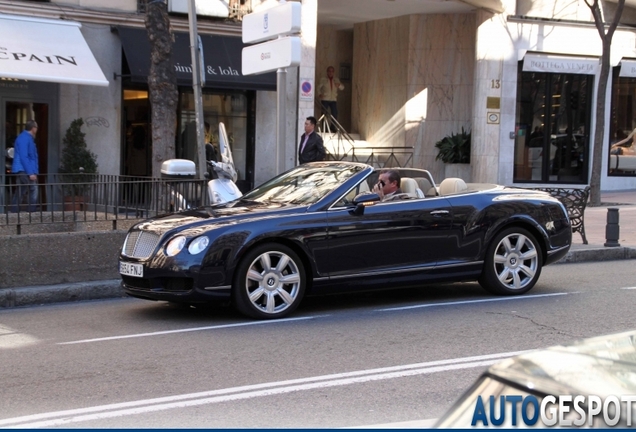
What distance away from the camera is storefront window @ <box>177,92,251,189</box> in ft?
66.7

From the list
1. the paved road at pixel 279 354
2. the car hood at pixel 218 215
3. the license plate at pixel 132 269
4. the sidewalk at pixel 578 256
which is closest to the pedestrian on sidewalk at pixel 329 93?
the sidewalk at pixel 578 256

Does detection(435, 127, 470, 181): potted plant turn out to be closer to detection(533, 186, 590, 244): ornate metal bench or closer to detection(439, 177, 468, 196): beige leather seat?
detection(533, 186, 590, 244): ornate metal bench

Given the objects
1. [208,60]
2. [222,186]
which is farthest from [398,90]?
[222,186]

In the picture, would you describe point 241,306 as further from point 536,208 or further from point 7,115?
point 7,115

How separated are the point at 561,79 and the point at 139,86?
11857 millimetres

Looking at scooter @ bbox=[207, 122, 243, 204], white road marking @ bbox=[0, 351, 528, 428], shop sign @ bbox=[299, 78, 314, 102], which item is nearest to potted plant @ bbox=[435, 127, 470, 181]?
shop sign @ bbox=[299, 78, 314, 102]

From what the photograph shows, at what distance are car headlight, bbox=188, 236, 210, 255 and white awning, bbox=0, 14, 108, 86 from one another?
32.2 feet

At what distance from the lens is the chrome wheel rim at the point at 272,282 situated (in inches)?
319

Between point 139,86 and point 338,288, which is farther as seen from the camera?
point 139,86

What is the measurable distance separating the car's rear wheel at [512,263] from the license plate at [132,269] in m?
3.60

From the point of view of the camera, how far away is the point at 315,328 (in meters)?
7.81

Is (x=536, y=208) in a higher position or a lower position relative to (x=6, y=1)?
lower

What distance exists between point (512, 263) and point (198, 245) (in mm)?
3550

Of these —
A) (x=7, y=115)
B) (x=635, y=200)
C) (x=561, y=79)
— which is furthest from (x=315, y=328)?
(x=561, y=79)
